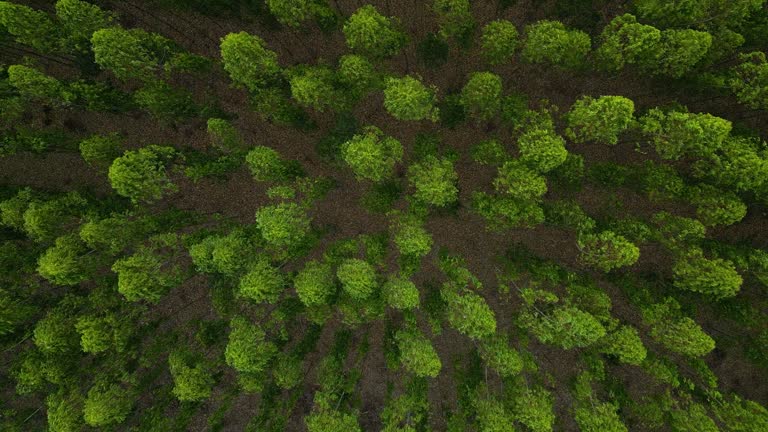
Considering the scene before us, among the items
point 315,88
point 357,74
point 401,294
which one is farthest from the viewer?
point 357,74

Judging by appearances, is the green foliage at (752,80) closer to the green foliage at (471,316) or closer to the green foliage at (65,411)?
the green foliage at (471,316)

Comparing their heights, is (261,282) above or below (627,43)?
below

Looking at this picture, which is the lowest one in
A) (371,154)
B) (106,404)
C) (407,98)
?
(106,404)

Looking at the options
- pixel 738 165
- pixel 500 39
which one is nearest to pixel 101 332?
pixel 500 39

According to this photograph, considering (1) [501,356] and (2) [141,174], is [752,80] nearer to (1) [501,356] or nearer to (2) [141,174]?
(1) [501,356]

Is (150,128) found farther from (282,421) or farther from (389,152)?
(282,421)

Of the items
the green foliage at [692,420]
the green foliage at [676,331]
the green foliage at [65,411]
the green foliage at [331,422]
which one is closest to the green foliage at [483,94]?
the green foliage at [676,331]

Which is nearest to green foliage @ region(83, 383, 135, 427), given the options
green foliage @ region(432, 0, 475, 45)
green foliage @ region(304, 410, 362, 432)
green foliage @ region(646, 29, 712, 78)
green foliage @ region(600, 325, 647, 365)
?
green foliage @ region(304, 410, 362, 432)

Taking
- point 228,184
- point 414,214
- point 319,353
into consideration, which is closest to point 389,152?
point 414,214
